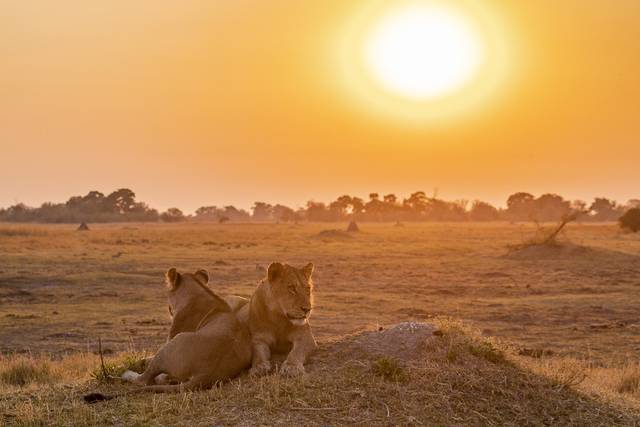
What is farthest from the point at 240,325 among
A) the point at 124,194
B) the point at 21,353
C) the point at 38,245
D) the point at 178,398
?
the point at 124,194

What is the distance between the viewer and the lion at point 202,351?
759 cm

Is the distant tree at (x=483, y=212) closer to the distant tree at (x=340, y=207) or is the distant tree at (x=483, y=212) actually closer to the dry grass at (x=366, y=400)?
the distant tree at (x=340, y=207)

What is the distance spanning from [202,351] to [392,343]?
1980 mm

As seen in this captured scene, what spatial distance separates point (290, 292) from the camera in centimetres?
794

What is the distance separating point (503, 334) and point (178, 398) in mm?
11198

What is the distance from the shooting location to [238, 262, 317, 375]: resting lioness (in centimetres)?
790

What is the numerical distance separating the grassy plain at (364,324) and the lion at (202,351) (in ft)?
0.90

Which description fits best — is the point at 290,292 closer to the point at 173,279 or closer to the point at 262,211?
the point at 173,279

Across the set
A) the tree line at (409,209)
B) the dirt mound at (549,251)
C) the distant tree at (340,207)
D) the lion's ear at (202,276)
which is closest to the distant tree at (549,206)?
the tree line at (409,209)

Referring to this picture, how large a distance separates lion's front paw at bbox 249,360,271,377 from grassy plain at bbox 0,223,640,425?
0.28m

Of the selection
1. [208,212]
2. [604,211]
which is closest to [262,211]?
[208,212]

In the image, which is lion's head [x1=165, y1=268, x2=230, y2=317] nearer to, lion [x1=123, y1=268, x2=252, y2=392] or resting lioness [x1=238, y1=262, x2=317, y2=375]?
lion [x1=123, y1=268, x2=252, y2=392]

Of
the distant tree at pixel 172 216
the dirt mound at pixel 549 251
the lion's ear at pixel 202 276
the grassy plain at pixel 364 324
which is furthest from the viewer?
the distant tree at pixel 172 216

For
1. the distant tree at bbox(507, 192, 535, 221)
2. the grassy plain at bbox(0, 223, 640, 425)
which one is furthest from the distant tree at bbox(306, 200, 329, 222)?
the grassy plain at bbox(0, 223, 640, 425)
